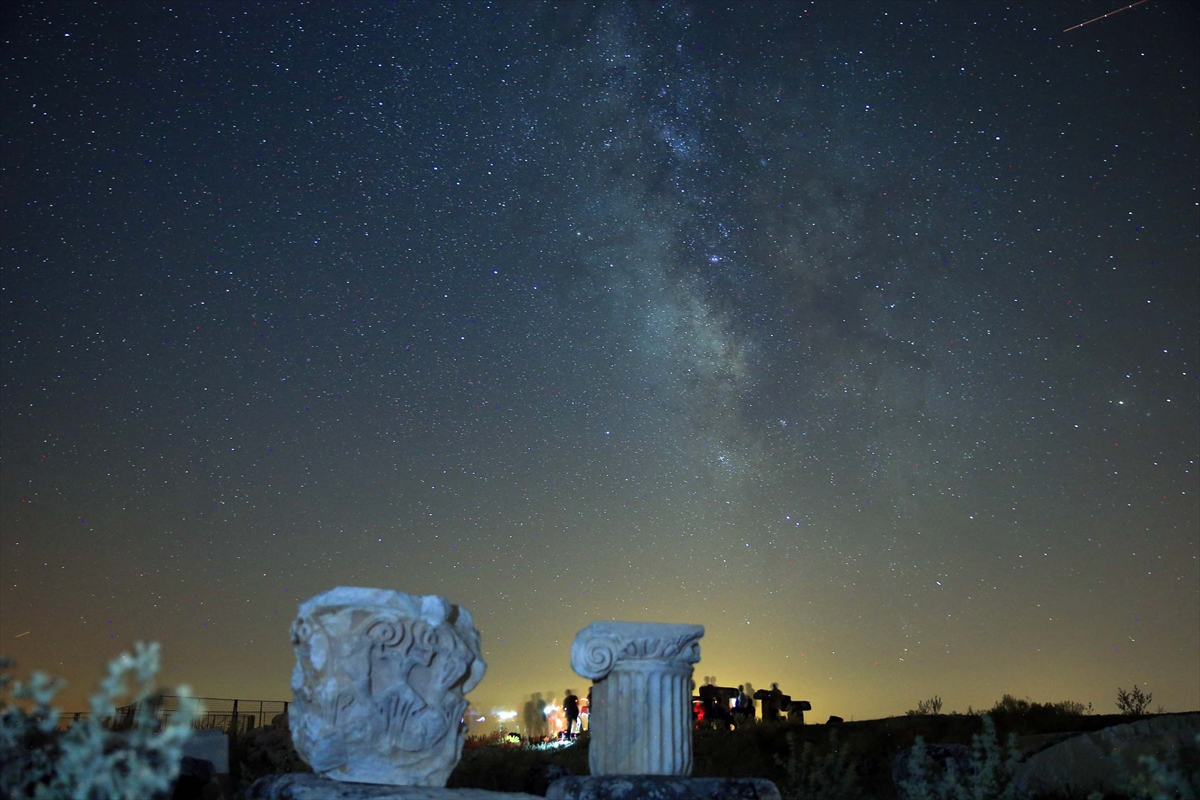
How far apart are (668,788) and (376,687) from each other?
7.59 ft

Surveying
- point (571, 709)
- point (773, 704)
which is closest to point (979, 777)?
point (773, 704)

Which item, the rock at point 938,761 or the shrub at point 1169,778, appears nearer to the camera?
the shrub at point 1169,778

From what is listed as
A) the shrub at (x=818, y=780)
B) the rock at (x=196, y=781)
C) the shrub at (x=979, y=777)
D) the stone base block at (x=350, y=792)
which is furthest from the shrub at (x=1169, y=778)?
the rock at (x=196, y=781)

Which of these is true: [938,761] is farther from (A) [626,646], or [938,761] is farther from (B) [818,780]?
(A) [626,646]

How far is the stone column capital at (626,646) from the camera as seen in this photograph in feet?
25.6

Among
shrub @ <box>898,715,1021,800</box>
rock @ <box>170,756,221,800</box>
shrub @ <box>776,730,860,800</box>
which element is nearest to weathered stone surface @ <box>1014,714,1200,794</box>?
shrub @ <box>898,715,1021,800</box>

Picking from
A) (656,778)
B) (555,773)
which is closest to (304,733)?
(656,778)

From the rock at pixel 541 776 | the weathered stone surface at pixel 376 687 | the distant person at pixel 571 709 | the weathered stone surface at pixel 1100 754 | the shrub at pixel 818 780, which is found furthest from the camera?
the distant person at pixel 571 709

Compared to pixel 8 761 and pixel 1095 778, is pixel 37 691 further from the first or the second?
pixel 1095 778

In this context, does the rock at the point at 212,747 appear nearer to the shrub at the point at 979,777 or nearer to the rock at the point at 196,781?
the rock at the point at 196,781

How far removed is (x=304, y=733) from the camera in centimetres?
711

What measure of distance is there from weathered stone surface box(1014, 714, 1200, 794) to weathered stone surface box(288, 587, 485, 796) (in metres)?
5.76

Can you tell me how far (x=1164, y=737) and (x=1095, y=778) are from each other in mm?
867

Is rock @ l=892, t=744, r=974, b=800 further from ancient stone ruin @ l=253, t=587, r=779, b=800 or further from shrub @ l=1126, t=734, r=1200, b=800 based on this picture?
ancient stone ruin @ l=253, t=587, r=779, b=800
